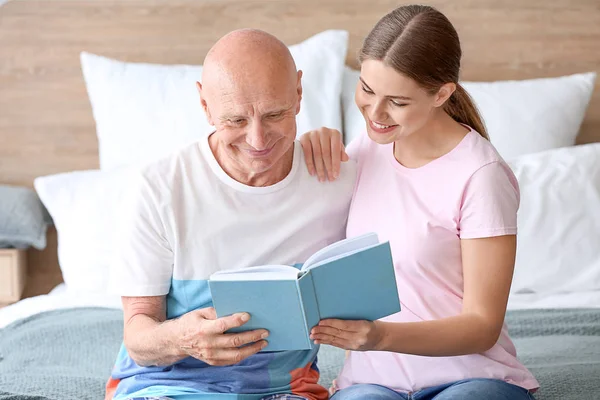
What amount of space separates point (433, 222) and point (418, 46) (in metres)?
0.31

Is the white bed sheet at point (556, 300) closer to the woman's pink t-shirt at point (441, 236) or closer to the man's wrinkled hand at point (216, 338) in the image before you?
the woman's pink t-shirt at point (441, 236)

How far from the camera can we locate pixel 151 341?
56.2 inches

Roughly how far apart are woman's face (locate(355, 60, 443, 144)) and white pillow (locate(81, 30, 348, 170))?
1170mm

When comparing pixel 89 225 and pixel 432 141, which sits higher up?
pixel 432 141

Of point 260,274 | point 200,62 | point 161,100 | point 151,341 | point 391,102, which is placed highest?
point 200,62

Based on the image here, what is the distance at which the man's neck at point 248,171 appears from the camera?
5.03ft

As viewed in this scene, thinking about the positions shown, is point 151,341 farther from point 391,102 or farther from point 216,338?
point 391,102

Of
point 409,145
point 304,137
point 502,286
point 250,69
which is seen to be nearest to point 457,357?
point 502,286

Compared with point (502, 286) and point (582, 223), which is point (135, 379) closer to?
point (502, 286)

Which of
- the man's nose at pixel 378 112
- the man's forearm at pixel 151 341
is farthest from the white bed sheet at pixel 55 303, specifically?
the man's nose at pixel 378 112

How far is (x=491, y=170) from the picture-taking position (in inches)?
58.6

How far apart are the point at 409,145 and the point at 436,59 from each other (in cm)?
18

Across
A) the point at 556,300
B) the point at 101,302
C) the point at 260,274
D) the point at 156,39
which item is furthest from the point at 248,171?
the point at 156,39

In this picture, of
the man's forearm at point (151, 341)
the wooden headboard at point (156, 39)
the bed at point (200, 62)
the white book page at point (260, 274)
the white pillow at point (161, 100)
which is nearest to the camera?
the white book page at point (260, 274)
